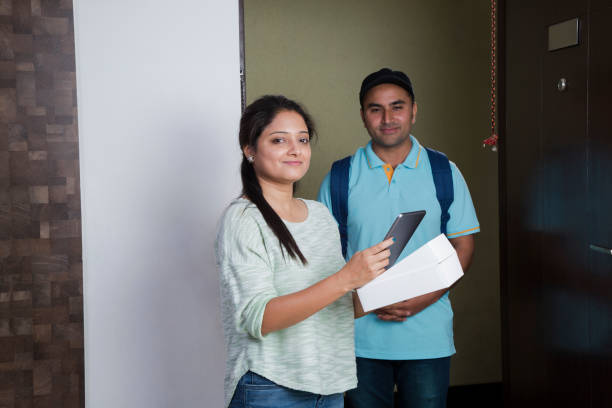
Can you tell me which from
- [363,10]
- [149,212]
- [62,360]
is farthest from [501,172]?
[62,360]

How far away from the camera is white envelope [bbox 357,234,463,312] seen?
1194mm

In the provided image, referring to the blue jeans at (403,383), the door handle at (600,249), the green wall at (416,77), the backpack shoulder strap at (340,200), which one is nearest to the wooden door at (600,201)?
the door handle at (600,249)

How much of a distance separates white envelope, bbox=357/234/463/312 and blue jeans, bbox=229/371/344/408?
0.24m

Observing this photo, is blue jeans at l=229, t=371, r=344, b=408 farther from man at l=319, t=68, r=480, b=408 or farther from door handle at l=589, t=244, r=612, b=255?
door handle at l=589, t=244, r=612, b=255

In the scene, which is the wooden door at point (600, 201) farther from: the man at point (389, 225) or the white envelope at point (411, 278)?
the white envelope at point (411, 278)

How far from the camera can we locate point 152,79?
178 cm

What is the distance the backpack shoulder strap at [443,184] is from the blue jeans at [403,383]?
0.44 m

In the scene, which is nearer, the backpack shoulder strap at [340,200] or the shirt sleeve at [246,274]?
the shirt sleeve at [246,274]

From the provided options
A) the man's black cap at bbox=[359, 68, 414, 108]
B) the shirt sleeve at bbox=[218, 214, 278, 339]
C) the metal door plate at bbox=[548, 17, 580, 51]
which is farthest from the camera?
the metal door plate at bbox=[548, 17, 580, 51]

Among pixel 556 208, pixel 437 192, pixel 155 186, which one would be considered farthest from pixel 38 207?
pixel 556 208

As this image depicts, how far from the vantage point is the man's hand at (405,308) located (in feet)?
5.34

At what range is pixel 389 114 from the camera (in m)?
1.74

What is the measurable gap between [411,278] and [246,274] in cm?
37

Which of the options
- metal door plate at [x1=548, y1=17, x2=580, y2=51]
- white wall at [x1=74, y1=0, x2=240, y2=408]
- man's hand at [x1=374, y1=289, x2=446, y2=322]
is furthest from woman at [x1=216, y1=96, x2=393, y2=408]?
metal door plate at [x1=548, y1=17, x2=580, y2=51]
